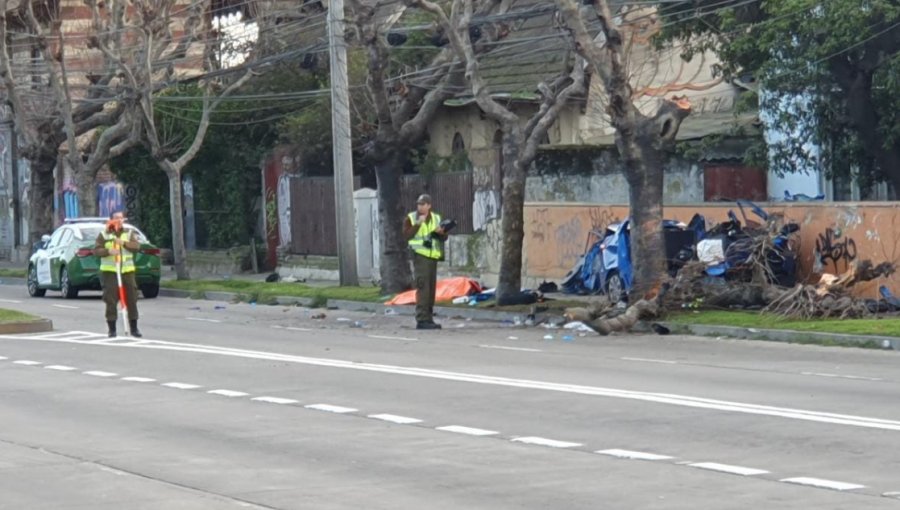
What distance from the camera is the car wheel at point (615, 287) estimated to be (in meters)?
24.3

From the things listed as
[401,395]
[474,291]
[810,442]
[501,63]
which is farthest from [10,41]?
[810,442]

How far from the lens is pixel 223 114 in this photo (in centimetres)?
4234

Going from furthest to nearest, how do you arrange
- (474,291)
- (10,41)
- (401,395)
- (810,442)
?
(10,41) → (474,291) → (401,395) → (810,442)

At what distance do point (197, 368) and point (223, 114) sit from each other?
25892 mm

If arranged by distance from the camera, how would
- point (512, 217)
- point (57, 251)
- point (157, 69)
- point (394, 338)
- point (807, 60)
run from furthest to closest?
point (157, 69) < point (57, 251) < point (807, 60) < point (512, 217) < point (394, 338)

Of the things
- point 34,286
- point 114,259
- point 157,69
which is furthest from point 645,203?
point 157,69

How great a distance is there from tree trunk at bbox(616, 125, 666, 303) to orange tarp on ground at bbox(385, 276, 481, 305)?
4830mm

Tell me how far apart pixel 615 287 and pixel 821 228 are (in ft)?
11.8

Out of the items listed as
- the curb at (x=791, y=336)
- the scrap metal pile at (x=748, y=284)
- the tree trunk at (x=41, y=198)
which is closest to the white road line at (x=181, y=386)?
the scrap metal pile at (x=748, y=284)

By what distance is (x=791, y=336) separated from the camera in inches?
782

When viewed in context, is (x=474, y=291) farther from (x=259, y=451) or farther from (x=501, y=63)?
(x=259, y=451)

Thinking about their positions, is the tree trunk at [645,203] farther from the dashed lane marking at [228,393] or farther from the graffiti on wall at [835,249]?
the dashed lane marking at [228,393]

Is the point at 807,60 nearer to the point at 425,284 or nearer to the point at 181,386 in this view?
the point at 425,284

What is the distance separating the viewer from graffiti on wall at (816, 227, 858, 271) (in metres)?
23.0
